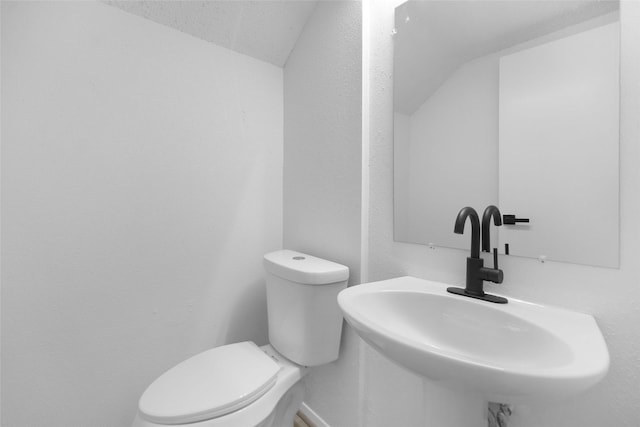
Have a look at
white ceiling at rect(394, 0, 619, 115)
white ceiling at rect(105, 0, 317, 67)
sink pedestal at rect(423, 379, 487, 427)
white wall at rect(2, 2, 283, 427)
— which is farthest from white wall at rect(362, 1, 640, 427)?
white ceiling at rect(105, 0, 317, 67)

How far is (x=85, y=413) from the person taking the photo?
101 centimetres

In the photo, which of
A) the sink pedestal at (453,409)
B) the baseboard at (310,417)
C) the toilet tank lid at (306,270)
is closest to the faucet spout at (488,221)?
the sink pedestal at (453,409)

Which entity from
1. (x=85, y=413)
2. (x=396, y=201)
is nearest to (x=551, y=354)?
(x=396, y=201)

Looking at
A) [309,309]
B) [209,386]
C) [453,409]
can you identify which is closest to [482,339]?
[453,409]

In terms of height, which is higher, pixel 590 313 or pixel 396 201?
pixel 396 201

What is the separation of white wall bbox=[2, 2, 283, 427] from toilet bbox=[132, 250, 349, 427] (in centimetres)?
29

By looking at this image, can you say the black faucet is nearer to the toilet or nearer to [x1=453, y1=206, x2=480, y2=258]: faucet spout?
[x1=453, y1=206, x2=480, y2=258]: faucet spout

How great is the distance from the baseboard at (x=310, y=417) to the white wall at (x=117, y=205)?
1.37 feet

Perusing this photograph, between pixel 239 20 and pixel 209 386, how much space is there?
1447 mm

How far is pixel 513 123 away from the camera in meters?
0.73

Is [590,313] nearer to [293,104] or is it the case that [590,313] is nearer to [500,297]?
[500,297]

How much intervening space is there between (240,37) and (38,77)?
0.77 metres

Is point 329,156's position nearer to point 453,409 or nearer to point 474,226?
point 474,226

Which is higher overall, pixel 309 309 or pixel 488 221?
pixel 488 221
